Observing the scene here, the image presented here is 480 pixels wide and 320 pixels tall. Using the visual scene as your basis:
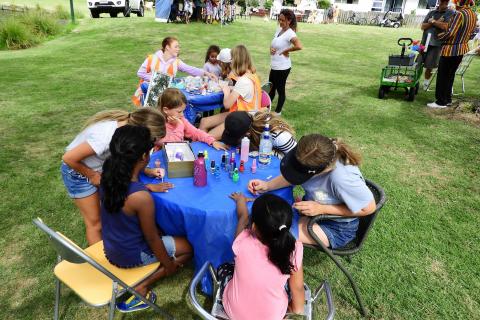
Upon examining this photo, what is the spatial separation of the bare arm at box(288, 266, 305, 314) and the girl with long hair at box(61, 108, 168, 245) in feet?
4.84

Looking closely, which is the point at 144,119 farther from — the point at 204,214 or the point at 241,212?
the point at 241,212

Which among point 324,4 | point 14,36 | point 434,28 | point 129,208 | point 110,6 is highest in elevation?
point 324,4

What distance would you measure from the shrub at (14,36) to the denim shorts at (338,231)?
16.3 meters

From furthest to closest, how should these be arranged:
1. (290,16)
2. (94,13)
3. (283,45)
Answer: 1. (94,13)
2. (283,45)
3. (290,16)

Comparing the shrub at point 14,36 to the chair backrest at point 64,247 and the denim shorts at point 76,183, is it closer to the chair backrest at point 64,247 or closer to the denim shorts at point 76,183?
the denim shorts at point 76,183

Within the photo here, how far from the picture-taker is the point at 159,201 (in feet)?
7.82

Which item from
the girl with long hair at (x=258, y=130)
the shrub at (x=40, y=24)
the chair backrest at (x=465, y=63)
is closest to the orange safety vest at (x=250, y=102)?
the girl with long hair at (x=258, y=130)

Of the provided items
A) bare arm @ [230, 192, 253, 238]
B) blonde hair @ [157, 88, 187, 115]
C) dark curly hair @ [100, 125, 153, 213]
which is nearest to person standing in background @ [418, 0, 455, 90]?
blonde hair @ [157, 88, 187, 115]

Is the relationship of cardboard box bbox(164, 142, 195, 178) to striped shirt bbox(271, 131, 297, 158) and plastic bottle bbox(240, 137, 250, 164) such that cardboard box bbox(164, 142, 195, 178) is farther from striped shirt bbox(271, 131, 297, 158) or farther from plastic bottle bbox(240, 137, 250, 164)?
striped shirt bbox(271, 131, 297, 158)

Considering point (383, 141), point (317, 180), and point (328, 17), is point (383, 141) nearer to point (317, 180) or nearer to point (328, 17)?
point (317, 180)

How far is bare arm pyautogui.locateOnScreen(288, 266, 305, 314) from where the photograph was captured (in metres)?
1.91

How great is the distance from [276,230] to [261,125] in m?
1.60

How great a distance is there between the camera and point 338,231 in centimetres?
254

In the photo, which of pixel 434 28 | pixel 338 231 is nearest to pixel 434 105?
pixel 434 28
